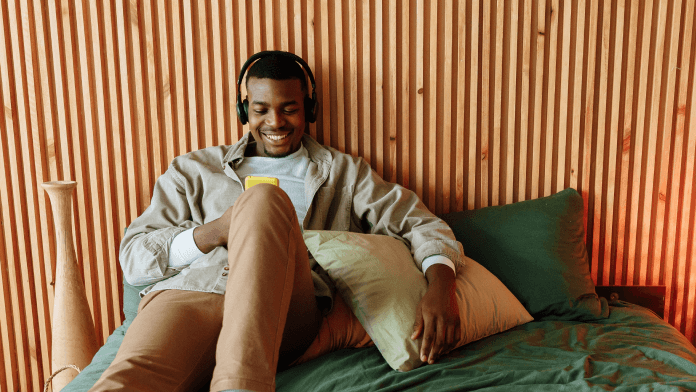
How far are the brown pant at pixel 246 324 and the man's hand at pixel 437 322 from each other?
0.64 ft

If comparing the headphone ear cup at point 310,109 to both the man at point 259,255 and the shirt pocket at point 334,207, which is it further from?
the shirt pocket at point 334,207

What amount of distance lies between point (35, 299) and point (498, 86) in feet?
6.94

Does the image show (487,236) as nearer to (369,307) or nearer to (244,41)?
(369,307)

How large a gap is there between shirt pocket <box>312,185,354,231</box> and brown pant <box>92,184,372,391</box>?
1.25 feet

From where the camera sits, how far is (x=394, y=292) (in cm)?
119

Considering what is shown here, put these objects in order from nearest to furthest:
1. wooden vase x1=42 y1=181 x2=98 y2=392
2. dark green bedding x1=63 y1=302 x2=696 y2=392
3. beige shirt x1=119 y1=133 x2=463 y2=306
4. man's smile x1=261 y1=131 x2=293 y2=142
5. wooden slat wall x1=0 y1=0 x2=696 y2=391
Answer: dark green bedding x1=63 y1=302 x2=696 y2=392 → beige shirt x1=119 y1=133 x2=463 y2=306 → wooden vase x1=42 y1=181 x2=98 y2=392 → man's smile x1=261 y1=131 x2=293 y2=142 → wooden slat wall x1=0 y1=0 x2=696 y2=391

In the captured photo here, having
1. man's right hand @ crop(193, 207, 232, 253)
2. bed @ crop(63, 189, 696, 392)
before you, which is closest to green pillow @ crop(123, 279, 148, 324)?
bed @ crop(63, 189, 696, 392)

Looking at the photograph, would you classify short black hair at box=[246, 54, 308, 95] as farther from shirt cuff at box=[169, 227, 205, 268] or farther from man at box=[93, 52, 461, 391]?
shirt cuff at box=[169, 227, 205, 268]

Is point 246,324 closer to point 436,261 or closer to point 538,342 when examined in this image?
point 436,261

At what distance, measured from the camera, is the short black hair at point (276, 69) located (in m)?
1.56

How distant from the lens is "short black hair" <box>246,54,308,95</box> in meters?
1.56

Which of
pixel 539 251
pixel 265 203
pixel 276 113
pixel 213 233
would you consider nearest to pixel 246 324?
pixel 265 203

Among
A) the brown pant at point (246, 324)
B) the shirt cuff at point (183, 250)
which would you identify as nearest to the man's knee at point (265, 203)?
the brown pant at point (246, 324)

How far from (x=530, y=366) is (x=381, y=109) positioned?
3.53ft
